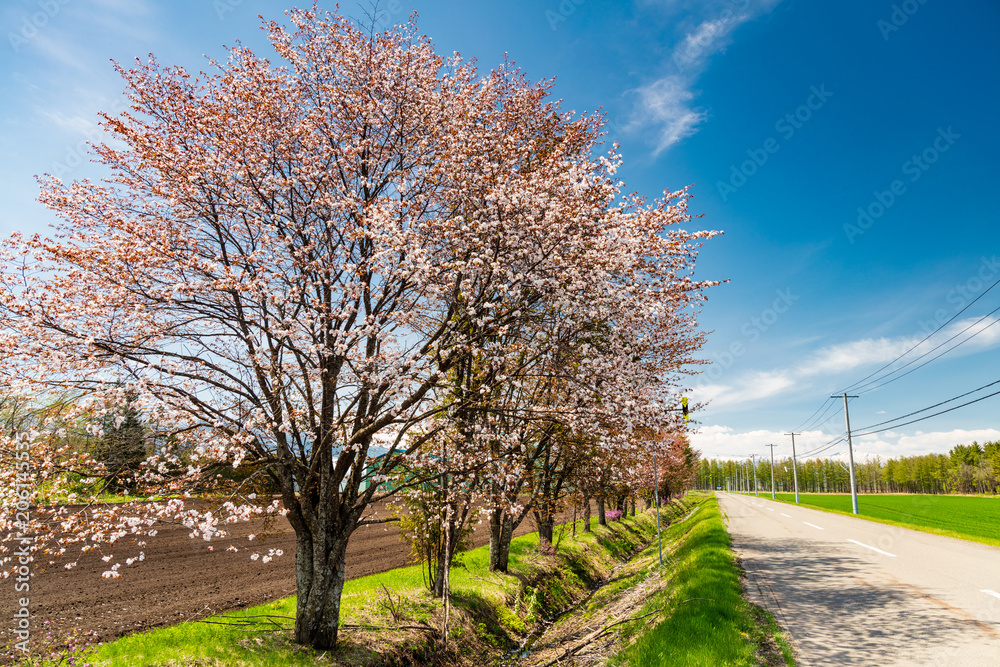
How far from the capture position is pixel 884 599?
917cm

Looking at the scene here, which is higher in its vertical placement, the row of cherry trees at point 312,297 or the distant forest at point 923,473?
the row of cherry trees at point 312,297

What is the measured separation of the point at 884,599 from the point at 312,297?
12369 mm

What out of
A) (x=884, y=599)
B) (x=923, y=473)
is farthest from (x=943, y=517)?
(x=923, y=473)

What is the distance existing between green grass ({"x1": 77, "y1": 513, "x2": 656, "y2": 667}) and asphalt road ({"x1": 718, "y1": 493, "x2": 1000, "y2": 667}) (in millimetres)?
6288

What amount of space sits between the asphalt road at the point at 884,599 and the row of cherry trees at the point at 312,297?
180 inches

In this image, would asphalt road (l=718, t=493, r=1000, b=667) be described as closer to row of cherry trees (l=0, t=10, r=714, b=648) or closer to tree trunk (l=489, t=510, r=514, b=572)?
row of cherry trees (l=0, t=10, r=714, b=648)

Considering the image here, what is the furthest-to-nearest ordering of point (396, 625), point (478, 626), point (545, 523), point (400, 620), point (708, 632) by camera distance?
point (545, 523)
point (478, 626)
point (400, 620)
point (396, 625)
point (708, 632)

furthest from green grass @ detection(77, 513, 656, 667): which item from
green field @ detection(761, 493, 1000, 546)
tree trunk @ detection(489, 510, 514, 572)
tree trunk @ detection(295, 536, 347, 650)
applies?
green field @ detection(761, 493, 1000, 546)

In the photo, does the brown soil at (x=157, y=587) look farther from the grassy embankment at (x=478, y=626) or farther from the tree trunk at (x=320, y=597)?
the grassy embankment at (x=478, y=626)

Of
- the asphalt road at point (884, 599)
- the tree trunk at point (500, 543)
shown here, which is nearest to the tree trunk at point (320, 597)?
the tree trunk at point (500, 543)

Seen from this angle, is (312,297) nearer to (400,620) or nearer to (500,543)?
(400,620)

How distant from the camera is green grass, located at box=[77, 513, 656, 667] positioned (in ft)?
25.4

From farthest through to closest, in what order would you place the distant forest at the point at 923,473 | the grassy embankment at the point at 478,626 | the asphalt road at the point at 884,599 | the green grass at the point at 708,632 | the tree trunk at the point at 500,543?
1. the distant forest at the point at 923,473
2. the tree trunk at the point at 500,543
3. the grassy embankment at the point at 478,626
4. the green grass at the point at 708,632
5. the asphalt road at the point at 884,599

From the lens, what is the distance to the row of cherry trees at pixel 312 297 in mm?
7062
